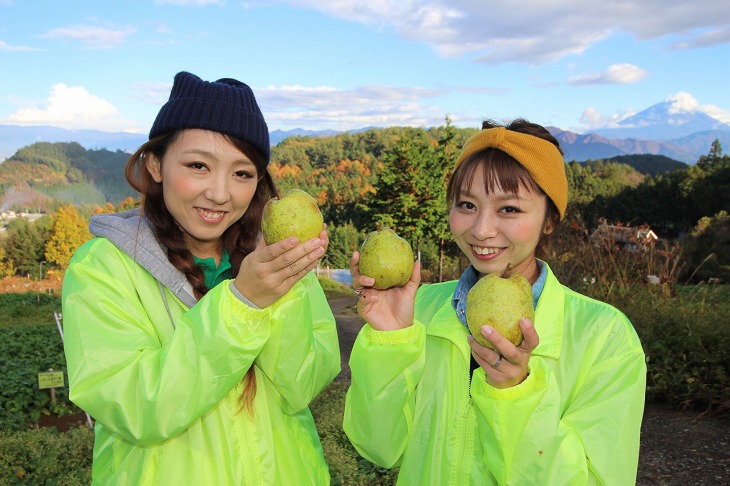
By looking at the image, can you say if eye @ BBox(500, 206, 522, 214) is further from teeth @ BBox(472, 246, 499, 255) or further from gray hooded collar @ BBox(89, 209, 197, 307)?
gray hooded collar @ BBox(89, 209, 197, 307)

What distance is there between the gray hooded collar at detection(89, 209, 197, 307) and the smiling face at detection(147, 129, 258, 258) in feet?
0.57

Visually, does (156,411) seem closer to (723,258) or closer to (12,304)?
(12,304)

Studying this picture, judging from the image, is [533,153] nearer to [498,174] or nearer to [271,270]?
[498,174]

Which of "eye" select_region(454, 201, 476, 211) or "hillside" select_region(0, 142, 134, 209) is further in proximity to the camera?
"hillside" select_region(0, 142, 134, 209)

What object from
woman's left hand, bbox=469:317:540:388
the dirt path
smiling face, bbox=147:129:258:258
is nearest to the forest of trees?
smiling face, bbox=147:129:258:258

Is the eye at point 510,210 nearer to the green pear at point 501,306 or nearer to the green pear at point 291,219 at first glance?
the green pear at point 501,306

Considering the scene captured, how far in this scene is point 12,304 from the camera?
23.5m

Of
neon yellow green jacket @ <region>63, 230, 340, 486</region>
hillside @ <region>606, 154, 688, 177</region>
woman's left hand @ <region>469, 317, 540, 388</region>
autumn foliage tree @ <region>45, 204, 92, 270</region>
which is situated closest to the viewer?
woman's left hand @ <region>469, 317, 540, 388</region>

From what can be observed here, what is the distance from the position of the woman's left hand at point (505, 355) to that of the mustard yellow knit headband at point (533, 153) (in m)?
0.74

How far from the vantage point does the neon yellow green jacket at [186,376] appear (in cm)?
183

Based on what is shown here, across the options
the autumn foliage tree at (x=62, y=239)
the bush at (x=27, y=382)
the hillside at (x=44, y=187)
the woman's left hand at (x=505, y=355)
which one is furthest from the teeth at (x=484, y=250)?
the hillside at (x=44, y=187)

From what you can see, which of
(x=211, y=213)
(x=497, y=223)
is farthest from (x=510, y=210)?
(x=211, y=213)

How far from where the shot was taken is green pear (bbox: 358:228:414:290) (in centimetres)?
224

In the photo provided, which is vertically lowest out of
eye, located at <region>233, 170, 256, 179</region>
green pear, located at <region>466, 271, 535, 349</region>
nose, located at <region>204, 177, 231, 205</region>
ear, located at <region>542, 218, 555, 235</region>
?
green pear, located at <region>466, 271, 535, 349</region>
